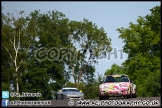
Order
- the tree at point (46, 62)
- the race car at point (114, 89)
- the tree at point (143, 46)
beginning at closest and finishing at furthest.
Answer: the race car at point (114, 89), the tree at point (143, 46), the tree at point (46, 62)

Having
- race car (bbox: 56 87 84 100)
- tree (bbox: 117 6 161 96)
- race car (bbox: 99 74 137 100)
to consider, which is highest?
tree (bbox: 117 6 161 96)

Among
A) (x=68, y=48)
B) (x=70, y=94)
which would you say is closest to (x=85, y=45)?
(x=68, y=48)

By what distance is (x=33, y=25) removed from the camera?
259 feet

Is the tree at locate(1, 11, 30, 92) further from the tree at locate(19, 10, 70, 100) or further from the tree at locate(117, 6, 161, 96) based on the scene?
the tree at locate(117, 6, 161, 96)

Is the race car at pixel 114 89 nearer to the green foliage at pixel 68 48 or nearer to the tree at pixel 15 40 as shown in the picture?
the green foliage at pixel 68 48

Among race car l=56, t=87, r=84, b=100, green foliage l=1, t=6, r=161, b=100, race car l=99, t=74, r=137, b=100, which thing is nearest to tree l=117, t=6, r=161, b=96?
green foliage l=1, t=6, r=161, b=100

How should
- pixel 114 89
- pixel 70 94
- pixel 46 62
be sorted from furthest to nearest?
pixel 46 62
pixel 70 94
pixel 114 89

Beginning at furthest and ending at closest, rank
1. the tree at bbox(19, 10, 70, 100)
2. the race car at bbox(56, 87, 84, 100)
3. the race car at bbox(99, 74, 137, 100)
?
the tree at bbox(19, 10, 70, 100) < the race car at bbox(56, 87, 84, 100) < the race car at bbox(99, 74, 137, 100)

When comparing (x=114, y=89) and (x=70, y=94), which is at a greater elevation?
(x=114, y=89)

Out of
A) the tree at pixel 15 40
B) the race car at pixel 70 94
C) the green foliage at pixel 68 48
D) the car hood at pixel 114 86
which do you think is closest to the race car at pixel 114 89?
the car hood at pixel 114 86

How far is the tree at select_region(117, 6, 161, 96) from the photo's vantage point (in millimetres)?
72250

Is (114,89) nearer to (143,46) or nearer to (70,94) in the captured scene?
(70,94)

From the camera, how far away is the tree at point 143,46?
237 feet

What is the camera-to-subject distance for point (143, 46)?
74.5m
